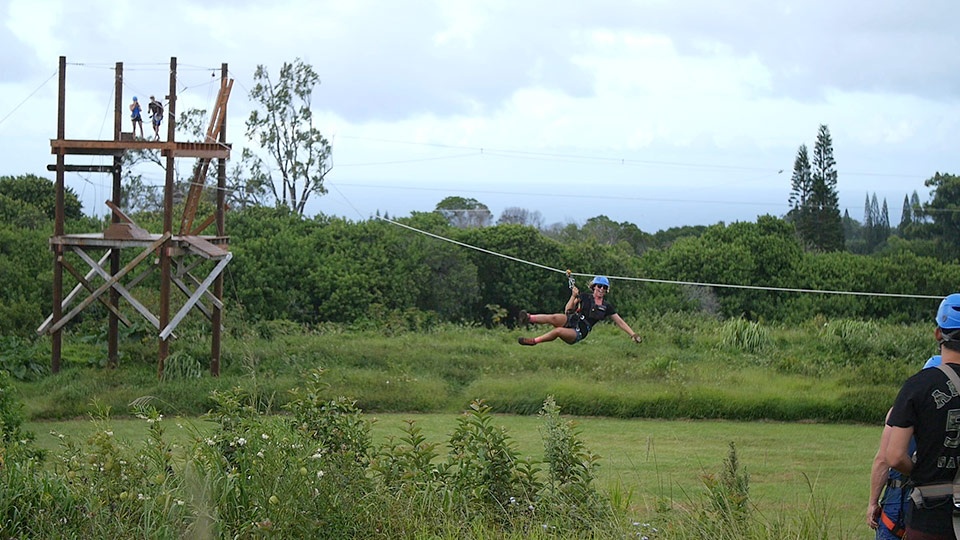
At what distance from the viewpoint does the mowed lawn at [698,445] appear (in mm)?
13930

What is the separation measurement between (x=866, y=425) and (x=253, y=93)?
79.2 feet

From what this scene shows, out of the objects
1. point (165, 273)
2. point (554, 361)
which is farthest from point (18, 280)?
point (554, 361)

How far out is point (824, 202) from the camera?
168ft

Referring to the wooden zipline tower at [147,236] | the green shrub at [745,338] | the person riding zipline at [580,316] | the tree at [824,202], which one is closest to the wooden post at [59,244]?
the wooden zipline tower at [147,236]

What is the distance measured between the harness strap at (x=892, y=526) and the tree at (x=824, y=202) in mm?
46215

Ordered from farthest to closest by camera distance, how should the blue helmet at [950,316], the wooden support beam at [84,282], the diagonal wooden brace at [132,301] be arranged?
the wooden support beam at [84,282], the diagonal wooden brace at [132,301], the blue helmet at [950,316]

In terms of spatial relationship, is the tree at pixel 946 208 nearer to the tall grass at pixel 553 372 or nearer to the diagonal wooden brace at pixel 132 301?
the tall grass at pixel 553 372

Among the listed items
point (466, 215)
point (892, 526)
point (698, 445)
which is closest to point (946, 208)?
point (466, 215)

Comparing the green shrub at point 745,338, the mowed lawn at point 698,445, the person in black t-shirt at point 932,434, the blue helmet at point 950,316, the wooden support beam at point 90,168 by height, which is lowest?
the mowed lawn at point 698,445

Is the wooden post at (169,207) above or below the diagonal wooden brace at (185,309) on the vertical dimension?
above

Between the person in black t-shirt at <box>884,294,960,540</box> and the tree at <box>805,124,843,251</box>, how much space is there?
46401 mm

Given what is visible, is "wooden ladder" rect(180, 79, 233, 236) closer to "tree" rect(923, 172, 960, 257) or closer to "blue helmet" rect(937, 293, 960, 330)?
"blue helmet" rect(937, 293, 960, 330)

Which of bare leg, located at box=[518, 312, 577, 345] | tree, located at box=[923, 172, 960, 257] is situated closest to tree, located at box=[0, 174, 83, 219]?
bare leg, located at box=[518, 312, 577, 345]

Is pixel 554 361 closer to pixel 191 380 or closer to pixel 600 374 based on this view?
pixel 600 374
